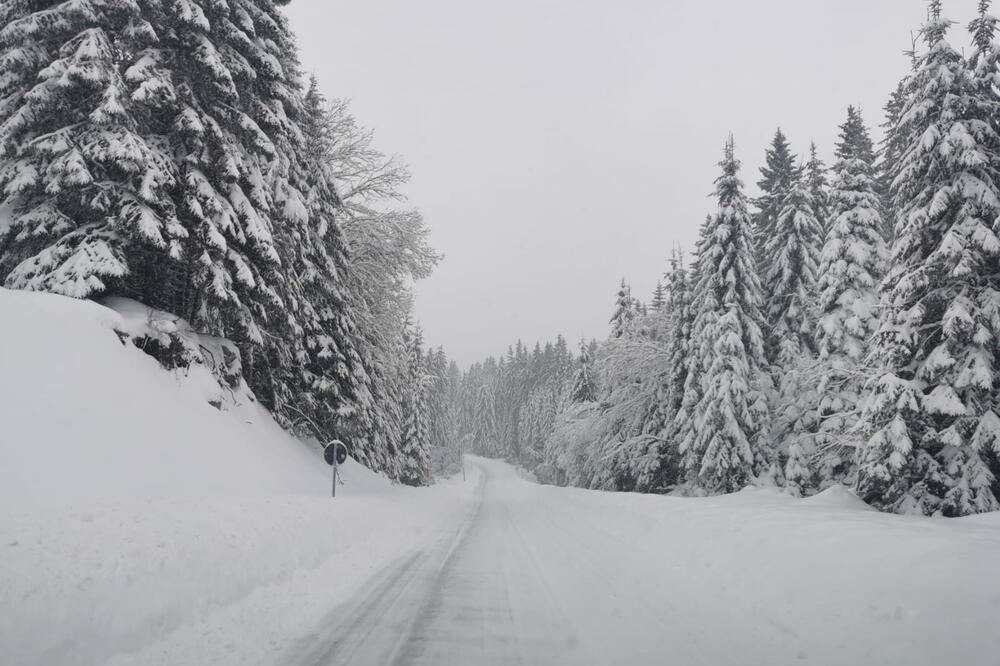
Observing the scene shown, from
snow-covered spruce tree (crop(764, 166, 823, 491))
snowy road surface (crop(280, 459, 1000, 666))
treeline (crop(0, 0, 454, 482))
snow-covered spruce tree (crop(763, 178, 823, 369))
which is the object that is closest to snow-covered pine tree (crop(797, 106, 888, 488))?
snow-covered spruce tree (crop(764, 166, 823, 491))

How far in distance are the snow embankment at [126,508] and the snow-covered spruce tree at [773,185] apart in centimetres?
2327

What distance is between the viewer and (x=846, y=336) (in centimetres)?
1822

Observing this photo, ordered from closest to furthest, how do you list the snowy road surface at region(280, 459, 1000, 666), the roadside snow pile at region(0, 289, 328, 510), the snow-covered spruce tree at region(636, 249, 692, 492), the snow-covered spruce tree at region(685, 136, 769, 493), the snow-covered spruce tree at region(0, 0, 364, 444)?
1. the snowy road surface at region(280, 459, 1000, 666)
2. the roadside snow pile at region(0, 289, 328, 510)
3. the snow-covered spruce tree at region(0, 0, 364, 444)
4. the snow-covered spruce tree at region(685, 136, 769, 493)
5. the snow-covered spruce tree at region(636, 249, 692, 492)

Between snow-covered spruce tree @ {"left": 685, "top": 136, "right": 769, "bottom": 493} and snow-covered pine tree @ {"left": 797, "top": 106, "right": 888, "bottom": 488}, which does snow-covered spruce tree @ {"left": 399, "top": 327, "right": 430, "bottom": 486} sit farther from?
snow-covered pine tree @ {"left": 797, "top": 106, "right": 888, "bottom": 488}

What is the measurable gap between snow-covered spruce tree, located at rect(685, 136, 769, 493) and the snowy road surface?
470 inches

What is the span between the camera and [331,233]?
19.8 metres

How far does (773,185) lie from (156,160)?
2735 cm

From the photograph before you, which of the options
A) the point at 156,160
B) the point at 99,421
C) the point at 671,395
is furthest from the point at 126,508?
the point at 671,395

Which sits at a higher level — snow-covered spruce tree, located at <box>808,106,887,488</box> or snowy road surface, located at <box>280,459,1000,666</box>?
snow-covered spruce tree, located at <box>808,106,887,488</box>

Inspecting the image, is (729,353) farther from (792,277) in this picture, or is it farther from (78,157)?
(78,157)

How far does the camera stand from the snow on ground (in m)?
4.41

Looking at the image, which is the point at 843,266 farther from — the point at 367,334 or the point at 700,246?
the point at 367,334

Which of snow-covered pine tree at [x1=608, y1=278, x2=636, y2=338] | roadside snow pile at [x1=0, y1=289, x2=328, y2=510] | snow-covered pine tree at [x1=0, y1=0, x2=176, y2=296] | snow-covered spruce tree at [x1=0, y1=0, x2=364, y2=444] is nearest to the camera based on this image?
roadside snow pile at [x1=0, y1=289, x2=328, y2=510]

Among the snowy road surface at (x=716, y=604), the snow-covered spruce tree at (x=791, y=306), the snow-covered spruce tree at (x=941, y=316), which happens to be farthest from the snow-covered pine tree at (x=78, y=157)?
the snow-covered spruce tree at (x=791, y=306)
